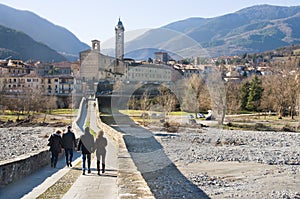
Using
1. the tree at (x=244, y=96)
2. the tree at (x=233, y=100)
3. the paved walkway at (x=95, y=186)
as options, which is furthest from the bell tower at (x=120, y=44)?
the tree at (x=244, y=96)

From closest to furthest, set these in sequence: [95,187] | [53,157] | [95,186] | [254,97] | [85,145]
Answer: [95,187], [95,186], [85,145], [53,157], [254,97]

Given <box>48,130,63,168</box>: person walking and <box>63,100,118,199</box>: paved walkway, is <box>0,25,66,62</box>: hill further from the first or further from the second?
<box>63,100,118,199</box>: paved walkway

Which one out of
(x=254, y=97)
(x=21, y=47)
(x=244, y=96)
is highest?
(x=21, y=47)

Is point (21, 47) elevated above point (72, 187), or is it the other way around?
→ point (21, 47)

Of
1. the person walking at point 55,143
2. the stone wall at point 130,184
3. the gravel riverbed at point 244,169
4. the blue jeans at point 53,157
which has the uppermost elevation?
the person walking at point 55,143

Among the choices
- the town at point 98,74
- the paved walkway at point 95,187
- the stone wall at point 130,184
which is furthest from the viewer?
the town at point 98,74

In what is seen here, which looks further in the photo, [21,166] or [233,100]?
→ [233,100]

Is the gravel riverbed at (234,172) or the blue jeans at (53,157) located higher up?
the blue jeans at (53,157)

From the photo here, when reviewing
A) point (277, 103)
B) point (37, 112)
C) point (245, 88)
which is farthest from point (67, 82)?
point (277, 103)

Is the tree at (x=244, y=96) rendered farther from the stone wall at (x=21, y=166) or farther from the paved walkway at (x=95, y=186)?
the paved walkway at (x=95, y=186)

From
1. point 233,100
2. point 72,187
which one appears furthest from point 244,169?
point 233,100

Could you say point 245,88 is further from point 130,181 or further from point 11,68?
point 11,68

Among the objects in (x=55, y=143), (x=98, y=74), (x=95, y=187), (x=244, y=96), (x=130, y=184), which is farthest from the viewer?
(x=244, y=96)

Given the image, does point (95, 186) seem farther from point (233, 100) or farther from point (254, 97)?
point (254, 97)
